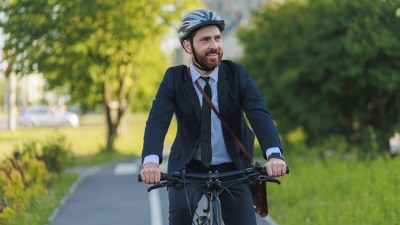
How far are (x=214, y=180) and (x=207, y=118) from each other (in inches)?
15.7

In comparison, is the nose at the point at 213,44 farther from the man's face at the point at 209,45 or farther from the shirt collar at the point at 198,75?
the shirt collar at the point at 198,75

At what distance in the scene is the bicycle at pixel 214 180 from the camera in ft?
14.1

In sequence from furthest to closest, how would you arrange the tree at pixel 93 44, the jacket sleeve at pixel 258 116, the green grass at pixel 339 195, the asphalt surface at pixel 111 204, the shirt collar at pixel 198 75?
1. the tree at pixel 93 44
2. the asphalt surface at pixel 111 204
3. the green grass at pixel 339 195
4. the shirt collar at pixel 198 75
5. the jacket sleeve at pixel 258 116

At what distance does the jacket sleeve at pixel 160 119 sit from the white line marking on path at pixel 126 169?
14.6 metres

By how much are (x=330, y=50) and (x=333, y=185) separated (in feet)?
16.5

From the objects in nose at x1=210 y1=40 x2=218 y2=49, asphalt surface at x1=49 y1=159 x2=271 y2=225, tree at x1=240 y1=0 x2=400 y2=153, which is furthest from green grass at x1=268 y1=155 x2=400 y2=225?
nose at x1=210 y1=40 x2=218 y2=49

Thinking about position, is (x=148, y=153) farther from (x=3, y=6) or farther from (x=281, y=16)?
(x=281, y=16)

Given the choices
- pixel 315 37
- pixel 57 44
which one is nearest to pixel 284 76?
pixel 315 37

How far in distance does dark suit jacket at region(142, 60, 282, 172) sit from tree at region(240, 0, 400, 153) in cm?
1179

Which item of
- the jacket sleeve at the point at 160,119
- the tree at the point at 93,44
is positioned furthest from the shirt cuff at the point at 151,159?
the tree at the point at 93,44

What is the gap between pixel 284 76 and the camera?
1844cm

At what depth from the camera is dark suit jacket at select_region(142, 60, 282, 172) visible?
4.57m

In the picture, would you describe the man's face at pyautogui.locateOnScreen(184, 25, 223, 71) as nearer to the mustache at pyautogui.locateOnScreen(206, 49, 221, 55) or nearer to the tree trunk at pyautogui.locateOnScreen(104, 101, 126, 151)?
the mustache at pyautogui.locateOnScreen(206, 49, 221, 55)

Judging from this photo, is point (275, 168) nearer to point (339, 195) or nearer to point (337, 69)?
point (339, 195)
